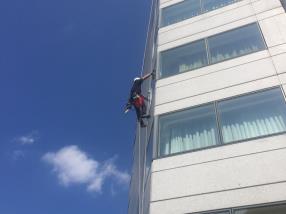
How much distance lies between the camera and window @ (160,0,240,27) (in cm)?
1382

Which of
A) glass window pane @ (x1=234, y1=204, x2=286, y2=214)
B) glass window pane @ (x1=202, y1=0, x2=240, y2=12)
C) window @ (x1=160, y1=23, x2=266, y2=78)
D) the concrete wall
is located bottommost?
glass window pane @ (x1=234, y1=204, x2=286, y2=214)

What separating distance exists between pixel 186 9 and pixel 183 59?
3647mm

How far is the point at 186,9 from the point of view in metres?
14.6

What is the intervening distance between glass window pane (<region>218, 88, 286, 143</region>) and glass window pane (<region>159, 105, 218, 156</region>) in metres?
0.36

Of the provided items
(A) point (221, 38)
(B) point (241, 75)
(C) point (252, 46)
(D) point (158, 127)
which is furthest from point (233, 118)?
(A) point (221, 38)

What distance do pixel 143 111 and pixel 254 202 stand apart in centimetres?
592

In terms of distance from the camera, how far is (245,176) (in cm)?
750

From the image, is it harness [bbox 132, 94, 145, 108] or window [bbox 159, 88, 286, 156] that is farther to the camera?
harness [bbox 132, 94, 145, 108]

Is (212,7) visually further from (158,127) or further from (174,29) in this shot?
(158,127)

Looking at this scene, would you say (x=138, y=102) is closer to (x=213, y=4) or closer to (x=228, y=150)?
(x=228, y=150)

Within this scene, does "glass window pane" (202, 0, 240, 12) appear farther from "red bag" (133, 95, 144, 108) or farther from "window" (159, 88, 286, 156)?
"window" (159, 88, 286, 156)

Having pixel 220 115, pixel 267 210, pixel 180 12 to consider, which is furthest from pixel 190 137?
pixel 180 12

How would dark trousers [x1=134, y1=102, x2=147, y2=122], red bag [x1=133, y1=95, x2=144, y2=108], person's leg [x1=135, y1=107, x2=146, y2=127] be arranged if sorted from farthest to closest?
1. red bag [x1=133, y1=95, x2=144, y2=108]
2. dark trousers [x1=134, y1=102, x2=147, y2=122]
3. person's leg [x1=135, y1=107, x2=146, y2=127]

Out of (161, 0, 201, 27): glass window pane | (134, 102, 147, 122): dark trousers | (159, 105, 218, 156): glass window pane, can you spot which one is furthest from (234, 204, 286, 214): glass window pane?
(161, 0, 201, 27): glass window pane
